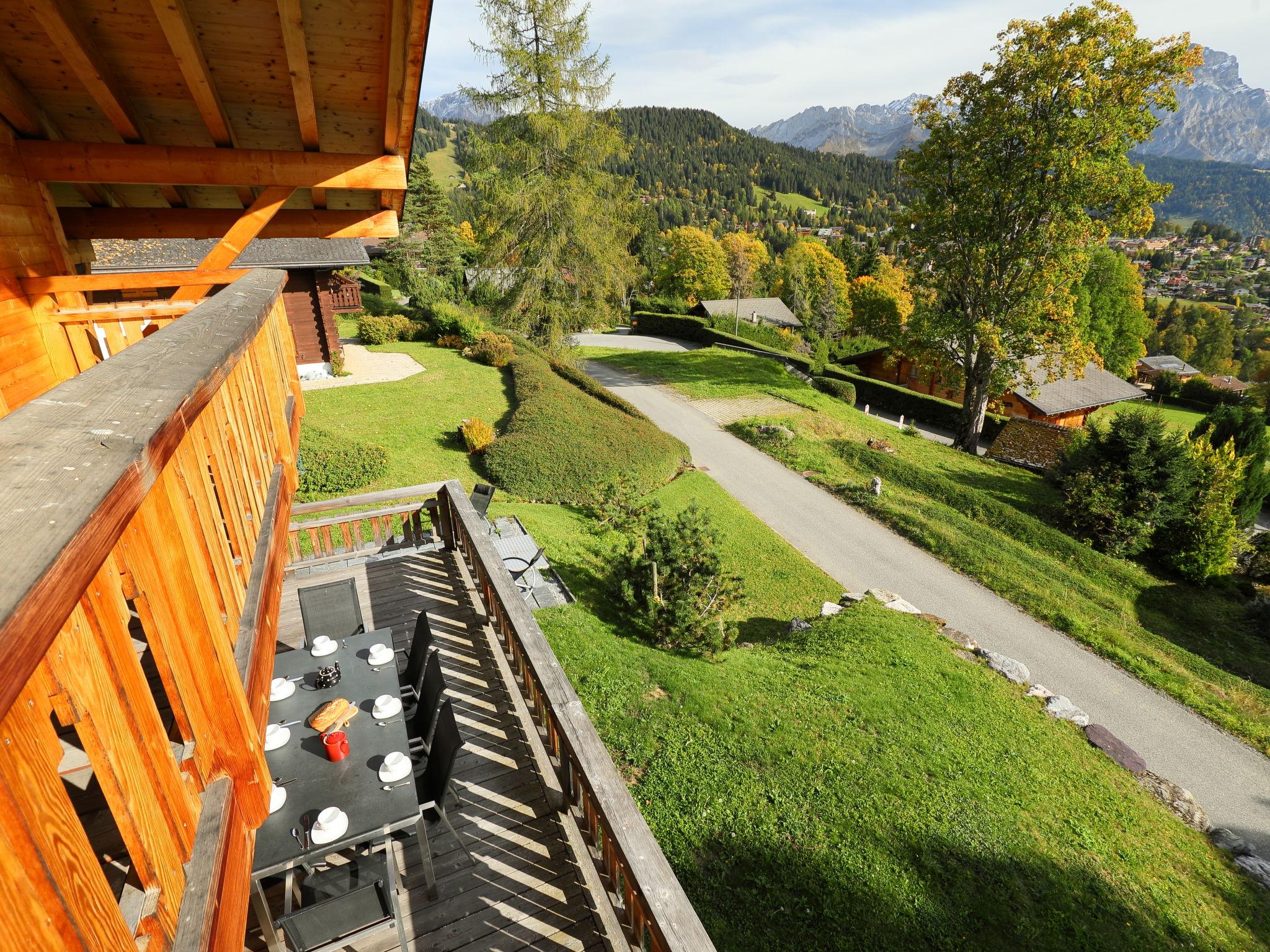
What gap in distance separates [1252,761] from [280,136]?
15.5 m

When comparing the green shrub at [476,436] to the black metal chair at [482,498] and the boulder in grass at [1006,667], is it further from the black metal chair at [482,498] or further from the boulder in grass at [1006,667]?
the boulder in grass at [1006,667]

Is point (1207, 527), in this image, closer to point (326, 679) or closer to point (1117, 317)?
point (326, 679)

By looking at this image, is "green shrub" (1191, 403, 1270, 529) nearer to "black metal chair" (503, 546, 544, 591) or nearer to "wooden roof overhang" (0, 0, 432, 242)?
"black metal chair" (503, 546, 544, 591)

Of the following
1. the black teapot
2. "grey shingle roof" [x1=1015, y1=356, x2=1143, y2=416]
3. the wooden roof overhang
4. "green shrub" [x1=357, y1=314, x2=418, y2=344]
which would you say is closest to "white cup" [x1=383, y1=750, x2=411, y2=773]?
the black teapot

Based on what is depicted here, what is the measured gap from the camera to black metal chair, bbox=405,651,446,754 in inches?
190

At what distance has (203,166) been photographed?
4.71m

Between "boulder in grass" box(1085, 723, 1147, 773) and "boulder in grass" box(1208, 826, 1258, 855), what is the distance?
3.07ft

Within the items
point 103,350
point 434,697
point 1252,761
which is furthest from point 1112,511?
point 103,350

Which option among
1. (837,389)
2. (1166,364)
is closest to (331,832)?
(837,389)

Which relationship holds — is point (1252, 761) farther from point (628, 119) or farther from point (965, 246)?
point (628, 119)

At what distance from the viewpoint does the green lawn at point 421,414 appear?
15.1 meters

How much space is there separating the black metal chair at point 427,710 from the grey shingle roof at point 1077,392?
32557 mm

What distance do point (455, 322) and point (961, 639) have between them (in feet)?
76.2

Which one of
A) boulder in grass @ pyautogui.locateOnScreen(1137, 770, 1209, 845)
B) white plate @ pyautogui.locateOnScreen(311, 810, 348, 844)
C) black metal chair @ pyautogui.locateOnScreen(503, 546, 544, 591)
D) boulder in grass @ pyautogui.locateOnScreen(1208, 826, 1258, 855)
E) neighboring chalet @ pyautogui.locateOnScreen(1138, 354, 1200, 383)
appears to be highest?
white plate @ pyautogui.locateOnScreen(311, 810, 348, 844)
